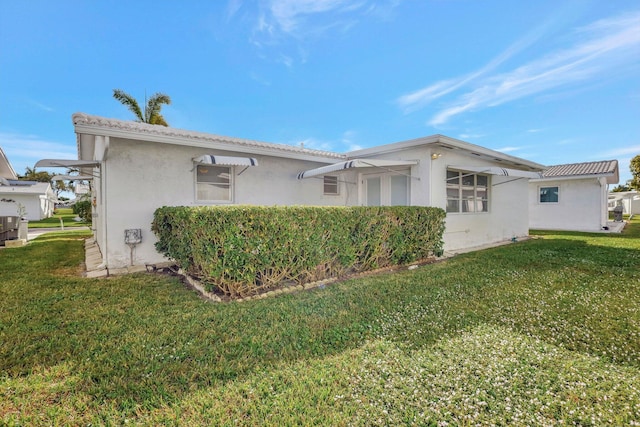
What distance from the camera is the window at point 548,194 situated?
19.3 metres

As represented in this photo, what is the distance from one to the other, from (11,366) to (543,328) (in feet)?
22.0

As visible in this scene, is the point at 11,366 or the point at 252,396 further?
the point at 11,366

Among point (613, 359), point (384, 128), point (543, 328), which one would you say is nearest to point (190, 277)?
point (543, 328)

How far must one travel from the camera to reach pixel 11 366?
311 cm

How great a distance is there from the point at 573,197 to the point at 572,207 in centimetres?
66

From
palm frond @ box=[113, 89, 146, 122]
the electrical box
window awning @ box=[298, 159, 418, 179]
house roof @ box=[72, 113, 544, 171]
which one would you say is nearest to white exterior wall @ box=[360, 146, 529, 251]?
house roof @ box=[72, 113, 544, 171]

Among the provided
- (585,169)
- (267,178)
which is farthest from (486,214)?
(585,169)

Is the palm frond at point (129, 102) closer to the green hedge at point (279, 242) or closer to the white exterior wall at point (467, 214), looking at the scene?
the green hedge at point (279, 242)

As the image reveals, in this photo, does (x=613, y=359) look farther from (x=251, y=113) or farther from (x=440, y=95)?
(x=251, y=113)

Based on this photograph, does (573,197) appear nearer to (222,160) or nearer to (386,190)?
(386,190)

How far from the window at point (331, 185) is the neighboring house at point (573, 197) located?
13.9 metres

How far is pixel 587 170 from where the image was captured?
58.8 feet

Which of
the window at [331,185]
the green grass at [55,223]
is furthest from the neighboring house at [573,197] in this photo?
the green grass at [55,223]

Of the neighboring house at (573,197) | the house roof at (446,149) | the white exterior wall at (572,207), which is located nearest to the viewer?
the house roof at (446,149)
